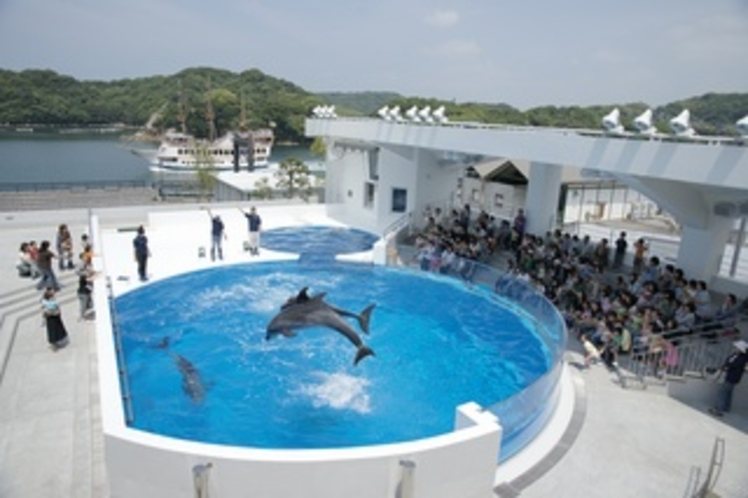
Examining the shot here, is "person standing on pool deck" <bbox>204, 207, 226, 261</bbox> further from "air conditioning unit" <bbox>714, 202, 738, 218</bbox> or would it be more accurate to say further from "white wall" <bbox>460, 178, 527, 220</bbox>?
"air conditioning unit" <bbox>714, 202, 738, 218</bbox>

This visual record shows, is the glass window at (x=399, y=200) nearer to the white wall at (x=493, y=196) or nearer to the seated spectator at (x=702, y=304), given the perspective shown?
the white wall at (x=493, y=196)

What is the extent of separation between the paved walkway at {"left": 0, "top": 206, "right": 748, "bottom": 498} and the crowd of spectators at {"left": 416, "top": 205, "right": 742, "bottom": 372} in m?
0.96

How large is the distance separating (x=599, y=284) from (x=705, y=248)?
9.56 feet

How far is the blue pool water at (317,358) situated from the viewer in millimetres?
10383

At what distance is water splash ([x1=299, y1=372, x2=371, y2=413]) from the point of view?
36.2ft

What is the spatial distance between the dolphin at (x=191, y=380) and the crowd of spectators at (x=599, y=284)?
8776mm

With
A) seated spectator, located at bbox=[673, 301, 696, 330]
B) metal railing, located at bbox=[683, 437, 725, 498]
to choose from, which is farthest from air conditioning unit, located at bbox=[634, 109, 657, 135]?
metal railing, located at bbox=[683, 437, 725, 498]

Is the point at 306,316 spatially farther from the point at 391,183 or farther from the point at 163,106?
the point at 163,106

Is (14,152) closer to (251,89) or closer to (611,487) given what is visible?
(251,89)

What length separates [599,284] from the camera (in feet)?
49.1

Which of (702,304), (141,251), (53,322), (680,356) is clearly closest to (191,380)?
(53,322)

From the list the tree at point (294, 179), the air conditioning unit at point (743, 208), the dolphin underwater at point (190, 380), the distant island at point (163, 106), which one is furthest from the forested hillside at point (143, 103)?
the air conditioning unit at point (743, 208)

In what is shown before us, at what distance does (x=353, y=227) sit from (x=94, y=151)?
85.6 m

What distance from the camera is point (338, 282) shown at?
18734 mm
